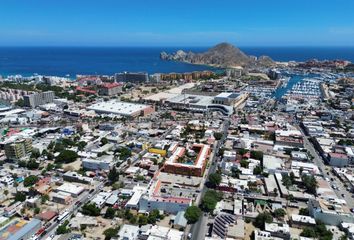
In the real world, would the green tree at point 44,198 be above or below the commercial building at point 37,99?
below

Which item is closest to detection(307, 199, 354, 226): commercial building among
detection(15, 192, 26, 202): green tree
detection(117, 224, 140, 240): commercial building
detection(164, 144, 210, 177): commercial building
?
detection(164, 144, 210, 177): commercial building

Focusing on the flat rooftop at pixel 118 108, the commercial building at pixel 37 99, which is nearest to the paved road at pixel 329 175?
the flat rooftop at pixel 118 108

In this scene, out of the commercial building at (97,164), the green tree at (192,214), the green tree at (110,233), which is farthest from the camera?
the commercial building at (97,164)

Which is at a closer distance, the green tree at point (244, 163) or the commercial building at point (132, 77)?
the green tree at point (244, 163)

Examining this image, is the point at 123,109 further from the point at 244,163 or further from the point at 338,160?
the point at 338,160

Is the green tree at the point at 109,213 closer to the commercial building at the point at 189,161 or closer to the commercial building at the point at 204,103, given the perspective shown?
the commercial building at the point at 189,161

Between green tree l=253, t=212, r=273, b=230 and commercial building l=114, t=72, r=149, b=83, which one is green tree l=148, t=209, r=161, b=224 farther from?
commercial building l=114, t=72, r=149, b=83
